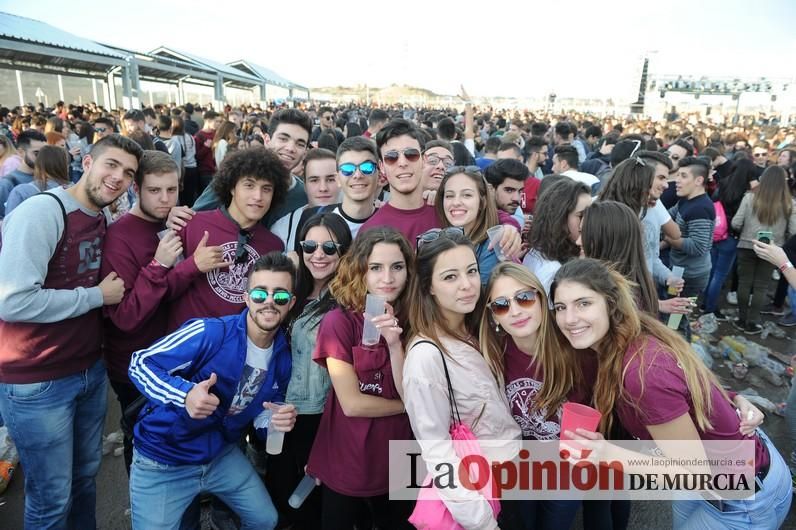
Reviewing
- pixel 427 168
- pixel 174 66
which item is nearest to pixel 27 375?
pixel 427 168

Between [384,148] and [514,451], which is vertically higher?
[384,148]

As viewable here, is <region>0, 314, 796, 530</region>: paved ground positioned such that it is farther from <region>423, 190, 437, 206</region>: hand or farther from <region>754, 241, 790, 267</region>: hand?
<region>423, 190, 437, 206</region>: hand

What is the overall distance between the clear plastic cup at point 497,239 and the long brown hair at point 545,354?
1.43 ft

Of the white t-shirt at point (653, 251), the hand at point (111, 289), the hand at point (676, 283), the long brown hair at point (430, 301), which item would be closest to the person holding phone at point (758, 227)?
the white t-shirt at point (653, 251)

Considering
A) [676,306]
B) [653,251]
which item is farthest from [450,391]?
[653,251]

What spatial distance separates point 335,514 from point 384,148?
84.7 inches

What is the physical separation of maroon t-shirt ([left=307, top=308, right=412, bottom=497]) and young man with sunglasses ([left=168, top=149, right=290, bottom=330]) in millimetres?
809

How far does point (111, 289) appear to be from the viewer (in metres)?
2.40

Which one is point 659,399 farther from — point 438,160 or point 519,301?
point 438,160

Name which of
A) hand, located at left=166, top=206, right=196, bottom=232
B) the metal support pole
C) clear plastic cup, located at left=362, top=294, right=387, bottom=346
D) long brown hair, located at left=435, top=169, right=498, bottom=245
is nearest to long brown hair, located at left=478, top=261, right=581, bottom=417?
clear plastic cup, located at left=362, top=294, right=387, bottom=346

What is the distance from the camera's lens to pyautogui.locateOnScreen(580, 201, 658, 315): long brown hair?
2.48m

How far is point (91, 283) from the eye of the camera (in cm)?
245

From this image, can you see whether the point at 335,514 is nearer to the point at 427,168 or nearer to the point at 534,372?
the point at 534,372

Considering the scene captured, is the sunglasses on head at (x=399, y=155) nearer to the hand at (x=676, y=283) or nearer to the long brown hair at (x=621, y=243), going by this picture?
the long brown hair at (x=621, y=243)
